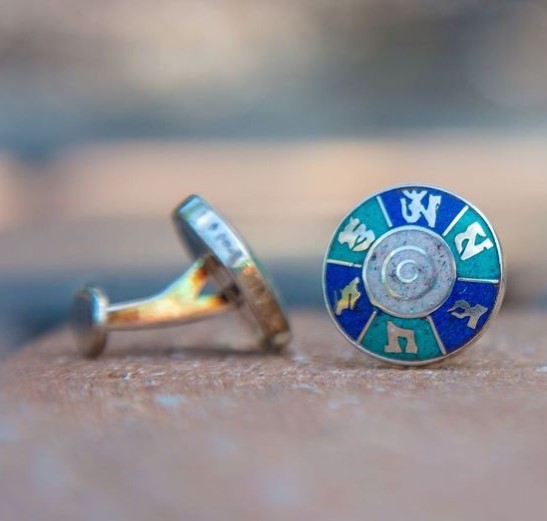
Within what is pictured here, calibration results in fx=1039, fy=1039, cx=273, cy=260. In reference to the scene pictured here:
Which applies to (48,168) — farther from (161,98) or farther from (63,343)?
(63,343)

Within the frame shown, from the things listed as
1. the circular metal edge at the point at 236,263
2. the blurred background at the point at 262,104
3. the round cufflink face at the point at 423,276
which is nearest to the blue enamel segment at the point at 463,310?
the round cufflink face at the point at 423,276

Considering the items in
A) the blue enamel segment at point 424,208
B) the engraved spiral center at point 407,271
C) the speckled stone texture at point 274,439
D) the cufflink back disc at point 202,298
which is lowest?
the speckled stone texture at point 274,439

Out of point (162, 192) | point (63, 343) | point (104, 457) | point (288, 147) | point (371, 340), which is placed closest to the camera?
point (104, 457)

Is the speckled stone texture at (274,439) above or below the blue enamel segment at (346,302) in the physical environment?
below

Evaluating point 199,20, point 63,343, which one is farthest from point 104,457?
point 199,20

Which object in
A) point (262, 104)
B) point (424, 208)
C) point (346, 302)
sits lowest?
point (346, 302)

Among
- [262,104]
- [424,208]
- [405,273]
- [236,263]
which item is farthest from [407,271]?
[262,104]

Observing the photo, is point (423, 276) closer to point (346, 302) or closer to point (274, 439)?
point (346, 302)

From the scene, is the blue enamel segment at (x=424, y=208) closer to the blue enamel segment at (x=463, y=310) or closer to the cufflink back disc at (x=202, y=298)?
the blue enamel segment at (x=463, y=310)
